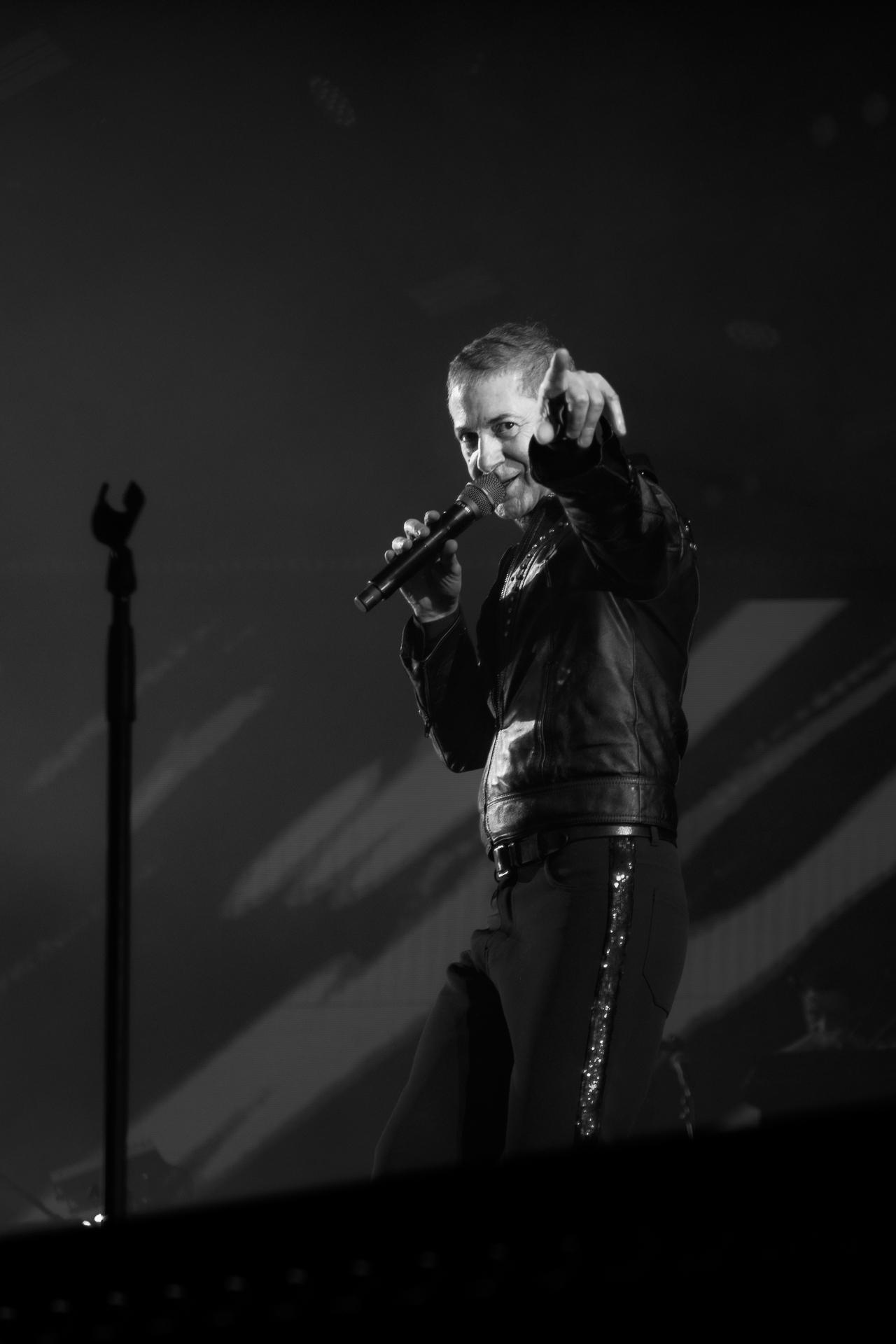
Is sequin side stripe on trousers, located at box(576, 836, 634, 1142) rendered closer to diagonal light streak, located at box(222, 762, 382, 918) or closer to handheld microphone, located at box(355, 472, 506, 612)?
handheld microphone, located at box(355, 472, 506, 612)

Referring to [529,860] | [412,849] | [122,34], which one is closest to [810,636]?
[412,849]

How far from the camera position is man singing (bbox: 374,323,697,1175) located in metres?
1.63

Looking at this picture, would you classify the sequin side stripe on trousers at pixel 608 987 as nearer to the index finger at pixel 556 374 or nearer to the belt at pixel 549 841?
the belt at pixel 549 841

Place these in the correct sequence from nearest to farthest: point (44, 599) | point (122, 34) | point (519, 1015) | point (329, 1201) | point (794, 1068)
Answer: point (329, 1201) → point (519, 1015) → point (122, 34) → point (794, 1068) → point (44, 599)

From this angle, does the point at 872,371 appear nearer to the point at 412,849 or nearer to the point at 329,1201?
the point at 412,849

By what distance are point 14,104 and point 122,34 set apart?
43 cm

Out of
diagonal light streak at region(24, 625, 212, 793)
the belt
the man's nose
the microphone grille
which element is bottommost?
the belt

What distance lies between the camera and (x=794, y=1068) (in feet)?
15.1

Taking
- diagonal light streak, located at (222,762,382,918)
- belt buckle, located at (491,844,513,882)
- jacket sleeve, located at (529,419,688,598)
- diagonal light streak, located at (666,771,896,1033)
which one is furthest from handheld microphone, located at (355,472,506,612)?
diagonal light streak, located at (666,771,896,1033)

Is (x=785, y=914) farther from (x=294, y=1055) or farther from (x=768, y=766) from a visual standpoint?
(x=294, y=1055)

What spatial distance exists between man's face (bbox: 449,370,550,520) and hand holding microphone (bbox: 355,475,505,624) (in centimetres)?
2

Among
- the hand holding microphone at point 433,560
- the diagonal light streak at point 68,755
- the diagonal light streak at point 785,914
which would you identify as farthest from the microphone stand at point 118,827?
the diagonal light streak at point 785,914

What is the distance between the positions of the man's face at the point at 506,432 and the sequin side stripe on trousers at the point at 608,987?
0.65m

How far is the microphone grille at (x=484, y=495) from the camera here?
2.04 m
